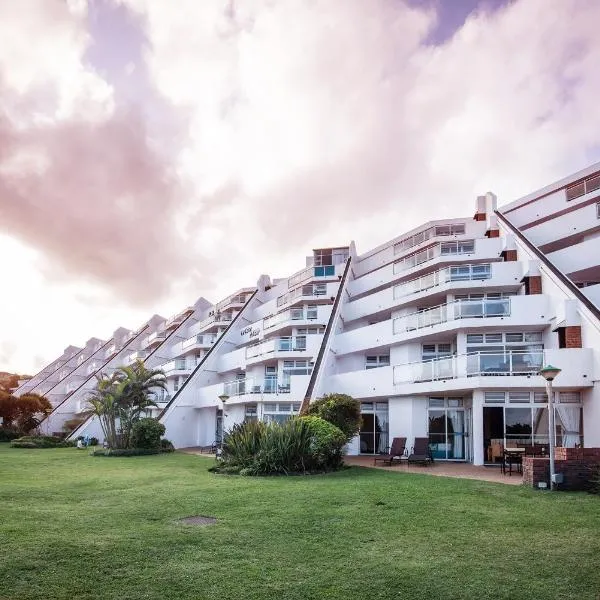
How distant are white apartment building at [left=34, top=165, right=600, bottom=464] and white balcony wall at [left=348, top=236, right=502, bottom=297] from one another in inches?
3.0

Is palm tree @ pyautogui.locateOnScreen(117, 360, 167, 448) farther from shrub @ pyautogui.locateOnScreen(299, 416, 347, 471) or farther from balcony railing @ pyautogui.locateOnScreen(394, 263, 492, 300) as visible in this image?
balcony railing @ pyautogui.locateOnScreen(394, 263, 492, 300)

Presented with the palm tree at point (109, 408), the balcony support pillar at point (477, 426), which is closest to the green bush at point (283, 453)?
the balcony support pillar at point (477, 426)

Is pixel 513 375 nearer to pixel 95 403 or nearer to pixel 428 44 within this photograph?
pixel 428 44

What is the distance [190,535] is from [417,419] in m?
18.3

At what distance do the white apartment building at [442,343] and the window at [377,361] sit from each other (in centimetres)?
10

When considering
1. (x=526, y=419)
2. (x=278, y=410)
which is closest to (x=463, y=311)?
(x=526, y=419)

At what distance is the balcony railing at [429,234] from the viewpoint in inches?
1382

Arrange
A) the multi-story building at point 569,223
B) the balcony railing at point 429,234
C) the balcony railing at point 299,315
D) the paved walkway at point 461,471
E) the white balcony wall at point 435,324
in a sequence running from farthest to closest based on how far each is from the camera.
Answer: the balcony railing at point 299,315
the balcony railing at point 429,234
the multi-story building at point 569,223
the white balcony wall at point 435,324
the paved walkway at point 461,471

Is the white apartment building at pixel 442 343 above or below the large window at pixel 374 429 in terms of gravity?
above

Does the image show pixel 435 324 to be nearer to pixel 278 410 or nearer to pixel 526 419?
pixel 526 419

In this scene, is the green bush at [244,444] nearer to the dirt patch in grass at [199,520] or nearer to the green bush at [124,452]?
the dirt patch in grass at [199,520]

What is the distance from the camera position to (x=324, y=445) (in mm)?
18219

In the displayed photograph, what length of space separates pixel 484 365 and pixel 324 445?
24.8ft

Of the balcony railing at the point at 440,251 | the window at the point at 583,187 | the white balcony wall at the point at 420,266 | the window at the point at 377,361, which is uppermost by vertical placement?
the window at the point at 583,187
